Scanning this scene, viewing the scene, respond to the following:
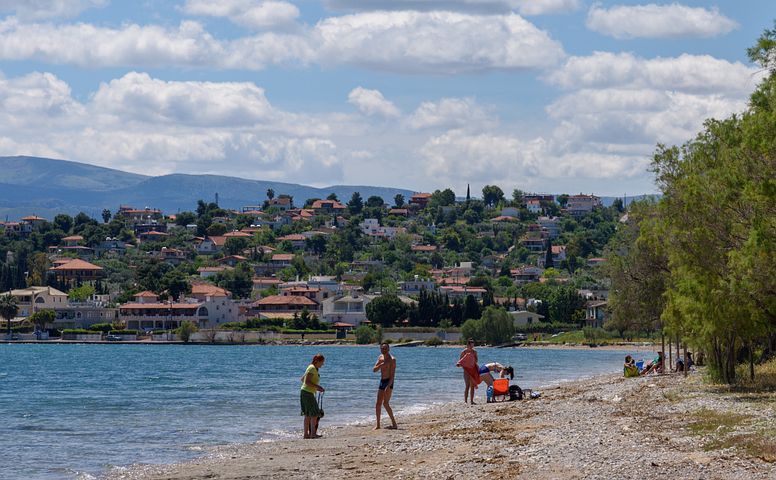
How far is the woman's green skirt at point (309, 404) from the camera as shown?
26.6 metres

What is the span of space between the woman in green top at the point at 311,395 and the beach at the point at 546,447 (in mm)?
467

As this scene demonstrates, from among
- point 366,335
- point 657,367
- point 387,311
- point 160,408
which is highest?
point 387,311

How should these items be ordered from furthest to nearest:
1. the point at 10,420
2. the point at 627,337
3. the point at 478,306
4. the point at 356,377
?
the point at 478,306 → the point at 627,337 → the point at 356,377 → the point at 10,420

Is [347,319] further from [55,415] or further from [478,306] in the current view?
[55,415]

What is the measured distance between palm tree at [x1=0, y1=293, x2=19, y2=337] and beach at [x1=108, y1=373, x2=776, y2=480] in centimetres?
14405

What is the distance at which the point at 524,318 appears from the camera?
151875 millimetres

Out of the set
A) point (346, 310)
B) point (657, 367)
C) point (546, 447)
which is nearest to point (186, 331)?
point (346, 310)

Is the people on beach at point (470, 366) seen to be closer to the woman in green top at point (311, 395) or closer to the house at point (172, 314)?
the woman in green top at point (311, 395)

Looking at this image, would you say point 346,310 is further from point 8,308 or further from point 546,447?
point 546,447

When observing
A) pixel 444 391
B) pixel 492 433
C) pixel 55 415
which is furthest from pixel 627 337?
pixel 492 433

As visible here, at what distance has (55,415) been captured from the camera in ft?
125

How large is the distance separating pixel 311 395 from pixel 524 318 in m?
127

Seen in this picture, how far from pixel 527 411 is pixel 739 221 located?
696 centimetres

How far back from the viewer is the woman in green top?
26.0 m
